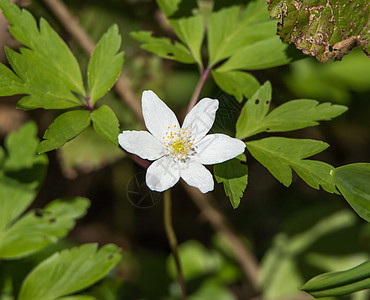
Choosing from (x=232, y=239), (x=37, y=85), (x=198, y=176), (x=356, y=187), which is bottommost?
(x=232, y=239)

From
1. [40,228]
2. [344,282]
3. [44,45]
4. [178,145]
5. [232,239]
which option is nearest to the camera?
[344,282]

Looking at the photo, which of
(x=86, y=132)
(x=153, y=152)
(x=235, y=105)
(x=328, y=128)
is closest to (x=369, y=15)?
(x=235, y=105)

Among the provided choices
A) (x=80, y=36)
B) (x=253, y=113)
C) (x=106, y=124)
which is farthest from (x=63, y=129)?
(x=80, y=36)

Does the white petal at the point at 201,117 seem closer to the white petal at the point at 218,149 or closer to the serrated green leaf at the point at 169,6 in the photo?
the white petal at the point at 218,149

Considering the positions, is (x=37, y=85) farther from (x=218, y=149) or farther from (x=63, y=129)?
(x=218, y=149)

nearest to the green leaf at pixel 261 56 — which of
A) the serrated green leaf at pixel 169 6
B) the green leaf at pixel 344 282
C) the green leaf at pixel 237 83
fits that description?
the green leaf at pixel 237 83

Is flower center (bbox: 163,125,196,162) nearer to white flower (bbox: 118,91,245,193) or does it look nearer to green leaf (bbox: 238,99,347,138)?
white flower (bbox: 118,91,245,193)
